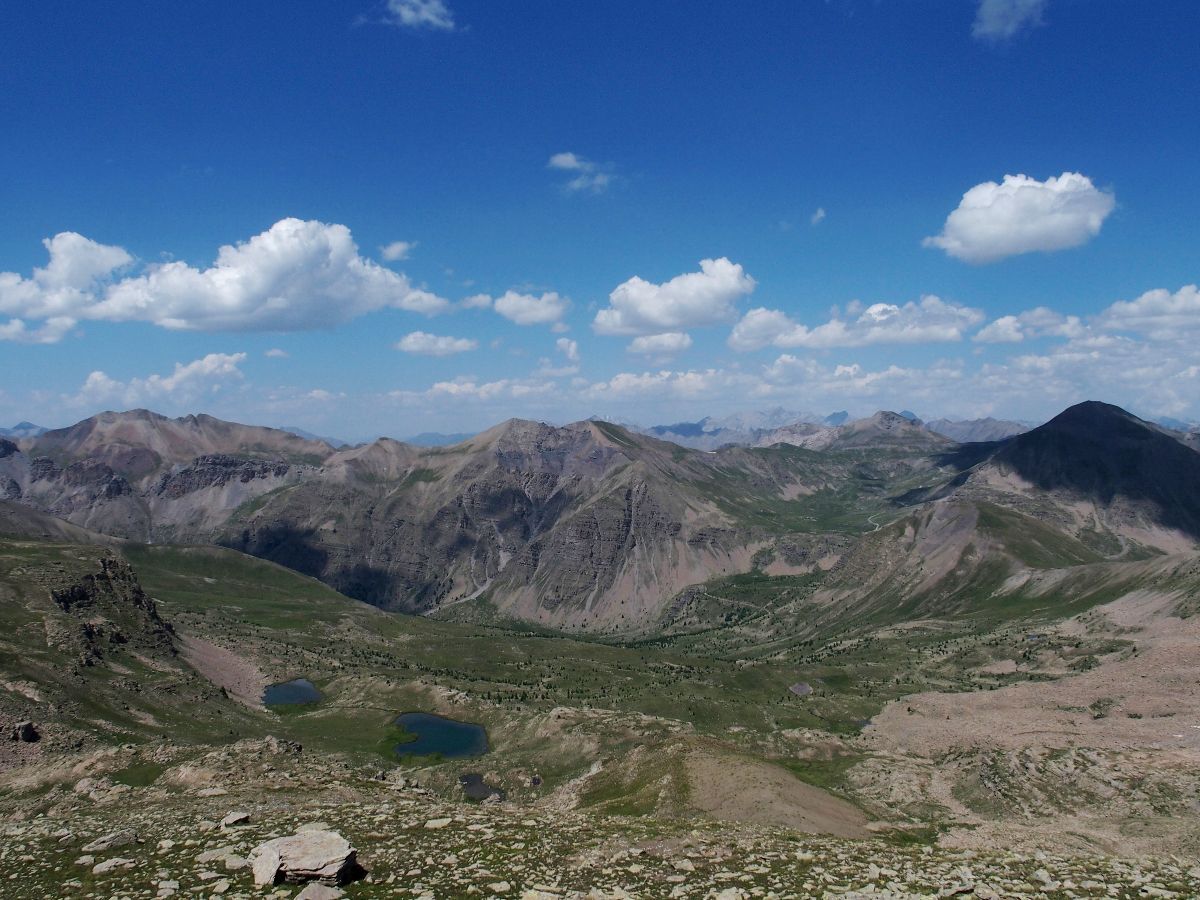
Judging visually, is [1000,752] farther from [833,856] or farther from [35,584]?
[35,584]

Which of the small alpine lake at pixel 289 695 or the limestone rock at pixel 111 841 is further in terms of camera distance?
the small alpine lake at pixel 289 695

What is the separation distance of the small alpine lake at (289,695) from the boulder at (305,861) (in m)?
169

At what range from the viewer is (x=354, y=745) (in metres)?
148

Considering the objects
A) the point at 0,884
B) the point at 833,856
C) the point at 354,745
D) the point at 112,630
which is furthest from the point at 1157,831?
the point at 112,630

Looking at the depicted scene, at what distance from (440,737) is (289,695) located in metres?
58.5

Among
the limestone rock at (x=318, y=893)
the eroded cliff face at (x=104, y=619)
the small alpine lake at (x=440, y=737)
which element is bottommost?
the small alpine lake at (x=440, y=737)

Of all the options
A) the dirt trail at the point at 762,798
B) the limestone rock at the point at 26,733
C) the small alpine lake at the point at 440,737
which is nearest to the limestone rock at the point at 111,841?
the dirt trail at the point at 762,798

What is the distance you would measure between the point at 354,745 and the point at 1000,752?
4565 inches

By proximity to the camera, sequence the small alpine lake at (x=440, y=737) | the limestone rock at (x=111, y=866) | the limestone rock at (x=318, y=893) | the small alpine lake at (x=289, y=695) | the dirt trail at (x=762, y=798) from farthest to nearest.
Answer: the small alpine lake at (x=289, y=695) → the small alpine lake at (x=440, y=737) → the dirt trail at (x=762, y=798) → the limestone rock at (x=111, y=866) → the limestone rock at (x=318, y=893)

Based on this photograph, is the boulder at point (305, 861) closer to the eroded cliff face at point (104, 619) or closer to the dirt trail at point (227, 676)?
the eroded cliff face at point (104, 619)

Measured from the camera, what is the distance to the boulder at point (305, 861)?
27484mm

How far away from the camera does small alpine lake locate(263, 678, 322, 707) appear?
601ft

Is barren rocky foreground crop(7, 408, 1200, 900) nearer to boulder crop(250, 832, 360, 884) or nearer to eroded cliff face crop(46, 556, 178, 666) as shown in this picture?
boulder crop(250, 832, 360, 884)

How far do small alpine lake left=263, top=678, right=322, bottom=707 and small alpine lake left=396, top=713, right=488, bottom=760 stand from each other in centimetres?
3243
